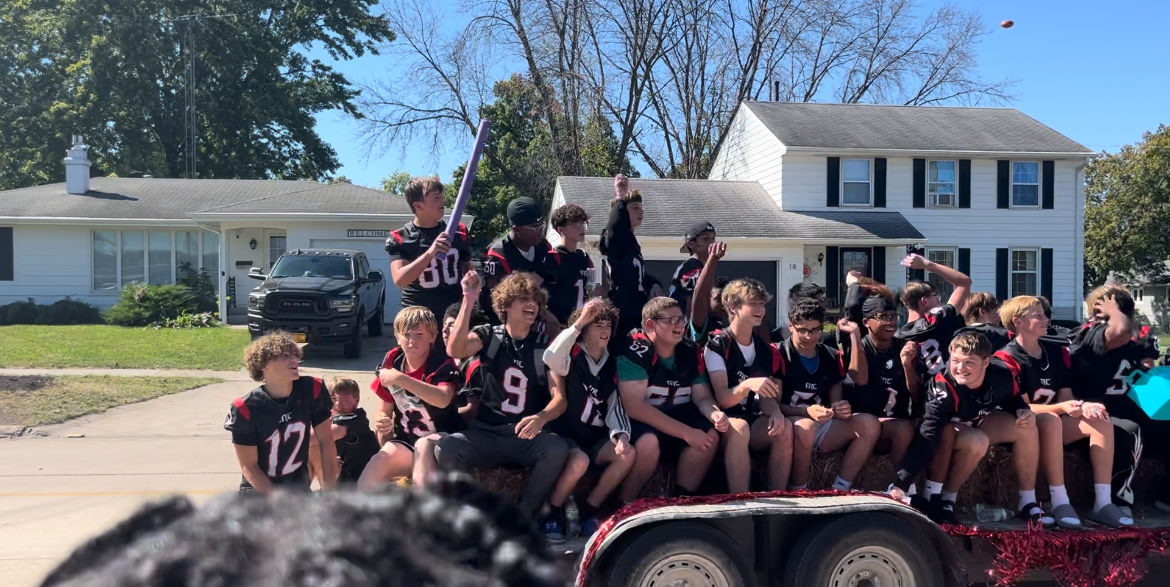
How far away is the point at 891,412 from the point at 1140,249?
31565 mm

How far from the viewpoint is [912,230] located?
21.0 meters

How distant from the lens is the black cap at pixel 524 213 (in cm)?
549

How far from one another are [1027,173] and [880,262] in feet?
17.2

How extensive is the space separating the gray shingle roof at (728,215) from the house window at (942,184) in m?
1.26

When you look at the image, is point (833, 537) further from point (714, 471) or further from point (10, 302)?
point (10, 302)

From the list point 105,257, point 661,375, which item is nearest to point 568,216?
point 661,375

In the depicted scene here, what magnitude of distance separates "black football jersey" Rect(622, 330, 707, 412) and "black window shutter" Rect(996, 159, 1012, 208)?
21.0 m

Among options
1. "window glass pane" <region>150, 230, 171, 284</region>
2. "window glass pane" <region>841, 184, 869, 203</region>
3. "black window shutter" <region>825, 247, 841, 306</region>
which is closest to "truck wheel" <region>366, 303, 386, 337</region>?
"window glass pane" <region>150, 230, 171, 284</region>

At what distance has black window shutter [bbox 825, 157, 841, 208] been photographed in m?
21.9

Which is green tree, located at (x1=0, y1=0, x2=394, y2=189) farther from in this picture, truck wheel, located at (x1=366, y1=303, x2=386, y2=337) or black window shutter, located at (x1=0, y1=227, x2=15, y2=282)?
truck wheel, located at (x1=366, y1=303, x2=386, y2=337)

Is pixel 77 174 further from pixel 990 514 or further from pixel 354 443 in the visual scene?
pixel 990 514

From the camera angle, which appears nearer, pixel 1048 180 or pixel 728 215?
pixel 728 215

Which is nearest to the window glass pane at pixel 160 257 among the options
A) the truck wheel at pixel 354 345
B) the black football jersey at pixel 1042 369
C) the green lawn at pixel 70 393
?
the truck wheel at pixel 354 345

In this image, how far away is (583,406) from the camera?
4355mm
